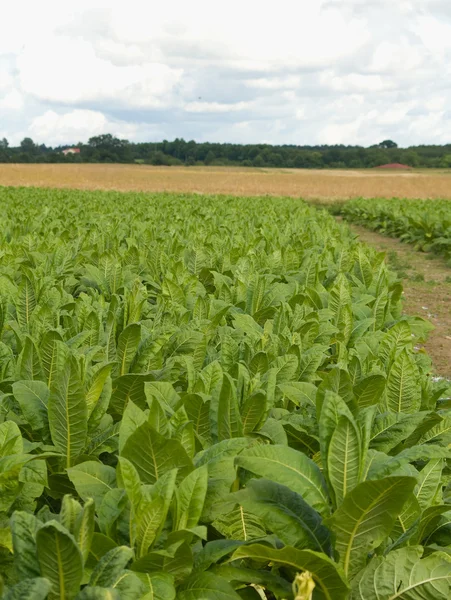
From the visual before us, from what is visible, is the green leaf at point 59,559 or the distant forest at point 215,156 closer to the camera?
the green leaf at point 59,559

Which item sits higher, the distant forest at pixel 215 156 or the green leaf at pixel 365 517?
the distant forest at pixel 215 156

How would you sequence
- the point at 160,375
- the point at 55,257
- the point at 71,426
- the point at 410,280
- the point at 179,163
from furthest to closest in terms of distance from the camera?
1. the point at 179,163
2. the point at 410,280
3. the point at 55,257
4. the point at 160,375
5. the point at 71,426

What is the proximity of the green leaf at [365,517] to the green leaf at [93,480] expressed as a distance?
60 centimetres

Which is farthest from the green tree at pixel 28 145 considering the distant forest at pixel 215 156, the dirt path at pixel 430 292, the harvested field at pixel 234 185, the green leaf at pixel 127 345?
the green leaf at pixel 127 345

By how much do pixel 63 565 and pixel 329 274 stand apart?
4.36 metres

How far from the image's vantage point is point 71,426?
6.45ft

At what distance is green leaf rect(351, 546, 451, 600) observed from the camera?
1.56 metres

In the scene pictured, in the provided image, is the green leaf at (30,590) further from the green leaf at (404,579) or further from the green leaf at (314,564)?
the green leaf at (404,579)

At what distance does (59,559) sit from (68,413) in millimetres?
742

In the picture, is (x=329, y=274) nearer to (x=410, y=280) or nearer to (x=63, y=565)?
(x=63, y=565)

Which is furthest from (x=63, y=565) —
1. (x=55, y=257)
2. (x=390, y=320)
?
(x=55, y=257)

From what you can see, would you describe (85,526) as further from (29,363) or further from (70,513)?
(29,363)

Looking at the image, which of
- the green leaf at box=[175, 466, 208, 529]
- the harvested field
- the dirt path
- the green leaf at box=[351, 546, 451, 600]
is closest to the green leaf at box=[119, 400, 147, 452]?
the green leaf at box=[175, 466, 208, 529]

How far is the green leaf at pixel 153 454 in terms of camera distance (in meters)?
1.56
